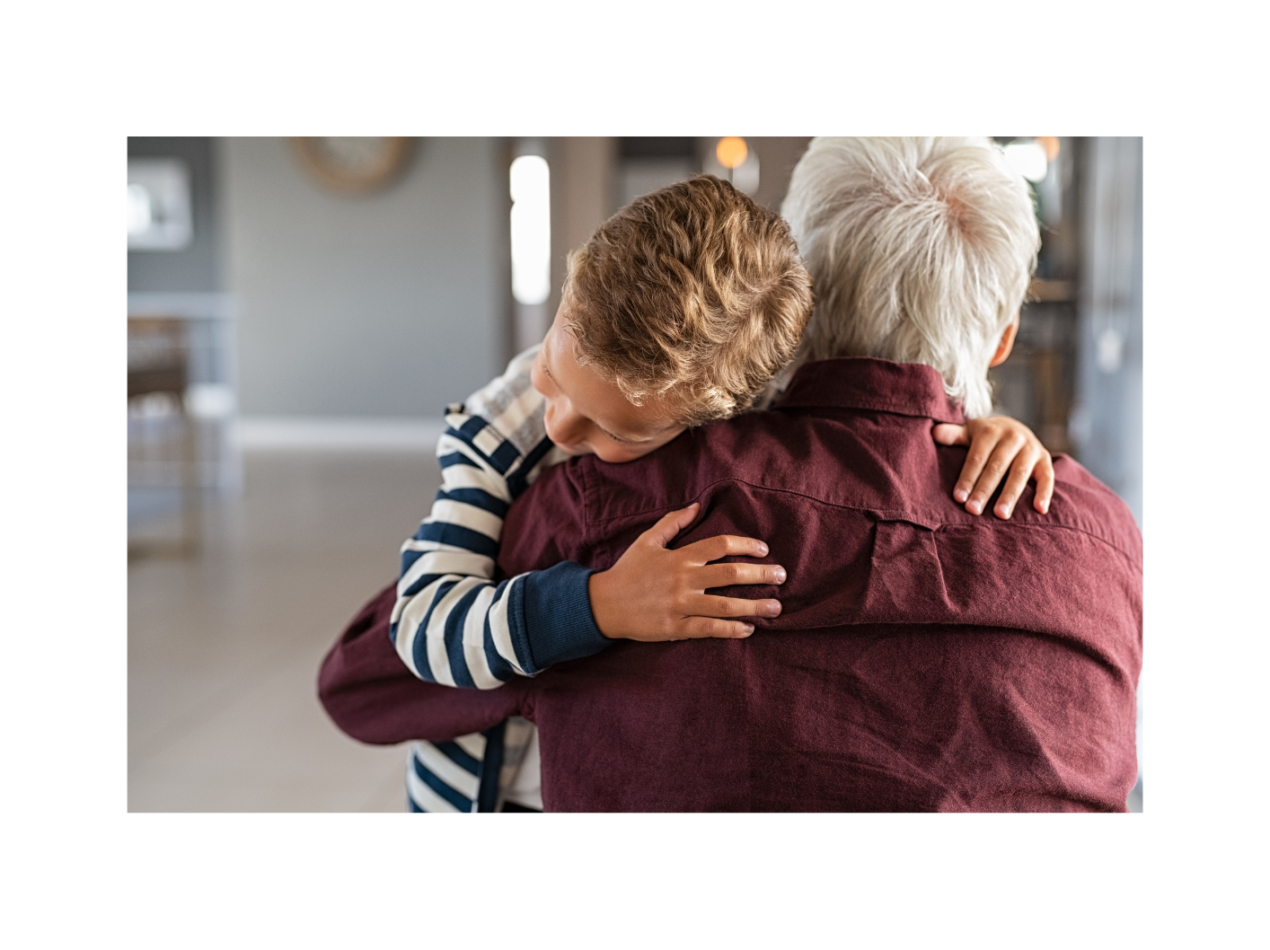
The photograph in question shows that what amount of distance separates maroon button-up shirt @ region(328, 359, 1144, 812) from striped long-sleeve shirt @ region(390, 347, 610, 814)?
0.16ft

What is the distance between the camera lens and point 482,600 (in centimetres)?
76

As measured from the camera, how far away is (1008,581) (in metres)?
0.69

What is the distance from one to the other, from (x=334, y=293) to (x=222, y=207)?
3.36 ft

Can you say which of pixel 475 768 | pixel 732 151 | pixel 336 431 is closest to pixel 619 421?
pixel 475 768

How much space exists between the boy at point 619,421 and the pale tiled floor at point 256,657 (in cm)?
128

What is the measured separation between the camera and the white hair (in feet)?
2.60

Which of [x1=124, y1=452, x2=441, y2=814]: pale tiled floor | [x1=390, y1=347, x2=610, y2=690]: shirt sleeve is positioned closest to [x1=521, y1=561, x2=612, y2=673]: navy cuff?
[x1=390, y1=347, x2=610, y2=690]: shirt sleeve

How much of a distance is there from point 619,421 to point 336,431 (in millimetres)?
6959

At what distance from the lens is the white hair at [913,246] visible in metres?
0.79

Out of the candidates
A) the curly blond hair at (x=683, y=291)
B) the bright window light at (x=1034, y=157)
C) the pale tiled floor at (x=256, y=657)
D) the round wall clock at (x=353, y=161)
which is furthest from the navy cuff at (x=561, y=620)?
the round wall clock at (x=353, y=161)

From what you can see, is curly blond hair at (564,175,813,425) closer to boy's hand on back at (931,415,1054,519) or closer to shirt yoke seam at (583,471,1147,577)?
→ shirt yoke seam at (583,471,1147,577)

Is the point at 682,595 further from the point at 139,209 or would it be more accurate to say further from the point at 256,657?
the point at 139,209
